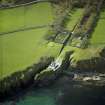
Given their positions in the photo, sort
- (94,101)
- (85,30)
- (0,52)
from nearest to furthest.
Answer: (94,101)
(0,52)
(85,30)

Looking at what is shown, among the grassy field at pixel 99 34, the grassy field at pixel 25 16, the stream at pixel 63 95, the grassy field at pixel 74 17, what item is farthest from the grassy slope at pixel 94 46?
the grassy field at pixel 25 16

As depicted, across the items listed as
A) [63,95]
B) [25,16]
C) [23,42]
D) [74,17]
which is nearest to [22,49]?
[23,42]

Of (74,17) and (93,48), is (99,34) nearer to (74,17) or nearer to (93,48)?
(93,48)

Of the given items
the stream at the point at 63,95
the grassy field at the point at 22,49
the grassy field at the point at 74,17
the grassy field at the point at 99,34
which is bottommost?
the stream at the point at 63,95

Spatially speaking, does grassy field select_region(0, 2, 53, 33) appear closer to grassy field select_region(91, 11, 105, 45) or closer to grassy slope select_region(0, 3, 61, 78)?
grassy slope select_region(0, 3, 61, 78)

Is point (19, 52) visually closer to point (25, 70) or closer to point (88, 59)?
point (25, 70)

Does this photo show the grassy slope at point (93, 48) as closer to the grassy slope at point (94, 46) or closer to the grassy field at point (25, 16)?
the grassy slope at point (94, 46)

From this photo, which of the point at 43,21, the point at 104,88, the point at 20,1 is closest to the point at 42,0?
the point at 20,1

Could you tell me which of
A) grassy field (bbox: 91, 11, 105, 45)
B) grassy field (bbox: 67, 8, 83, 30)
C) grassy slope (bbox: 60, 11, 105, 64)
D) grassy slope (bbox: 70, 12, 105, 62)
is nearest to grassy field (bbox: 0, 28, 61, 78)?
grassy slope (bbox: 60, 11, 105, 64)
